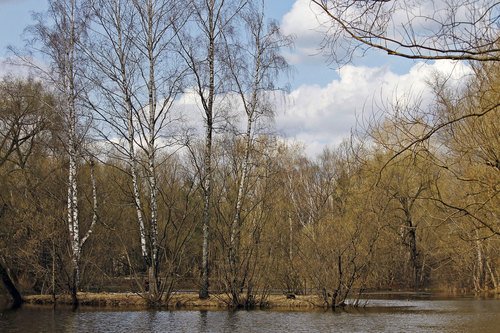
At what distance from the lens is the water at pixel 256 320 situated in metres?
15.8

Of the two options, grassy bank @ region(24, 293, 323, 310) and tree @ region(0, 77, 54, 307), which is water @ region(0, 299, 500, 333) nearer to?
grassy bank @ region(24, 293, 323, 310)

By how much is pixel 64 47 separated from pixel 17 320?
43.2ft

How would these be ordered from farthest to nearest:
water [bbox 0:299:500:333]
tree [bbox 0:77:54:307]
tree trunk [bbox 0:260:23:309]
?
tree [bbox 0:77:54:307], tree trunk [bbox 0:260:23:309], water [bbox 0:299:500:333]

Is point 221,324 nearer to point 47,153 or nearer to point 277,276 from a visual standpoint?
point 277,276

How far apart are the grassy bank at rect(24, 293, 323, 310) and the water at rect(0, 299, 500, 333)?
4.71ft

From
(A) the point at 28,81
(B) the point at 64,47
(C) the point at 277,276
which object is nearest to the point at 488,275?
(C) the point at 277,276

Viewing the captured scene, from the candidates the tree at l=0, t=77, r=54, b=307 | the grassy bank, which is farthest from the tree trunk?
the tree at l=0, t=77, r=54, b=307

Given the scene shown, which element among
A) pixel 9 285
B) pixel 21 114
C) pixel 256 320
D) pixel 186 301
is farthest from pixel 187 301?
pixel 21 114

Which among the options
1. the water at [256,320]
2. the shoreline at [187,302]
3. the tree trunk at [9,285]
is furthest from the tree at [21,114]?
the water at [256,320]

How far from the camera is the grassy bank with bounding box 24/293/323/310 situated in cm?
2225

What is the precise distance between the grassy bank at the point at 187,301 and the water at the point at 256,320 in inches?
56.6

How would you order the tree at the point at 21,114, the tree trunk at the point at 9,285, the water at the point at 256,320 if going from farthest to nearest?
1. the tree at the point at 21,114
2. the tree trunk at the point at 9,285
3. the water at the point at 256,320

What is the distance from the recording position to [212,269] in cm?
2345

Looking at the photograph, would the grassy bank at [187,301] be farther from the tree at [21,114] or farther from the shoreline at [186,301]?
the tree at [21,114]
